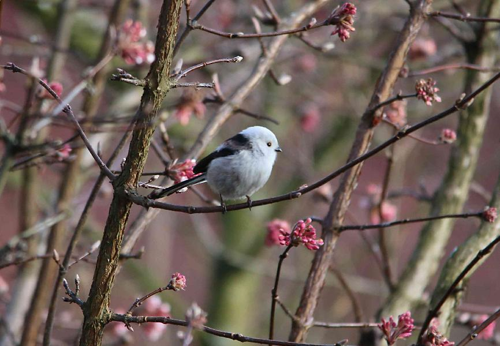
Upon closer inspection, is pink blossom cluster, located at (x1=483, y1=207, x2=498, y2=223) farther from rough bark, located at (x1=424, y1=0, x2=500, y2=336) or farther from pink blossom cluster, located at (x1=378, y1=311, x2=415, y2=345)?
pink blossom cluster, located at (x1=378, y1=311, x2=415, y2=345)

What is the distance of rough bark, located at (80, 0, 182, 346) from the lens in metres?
1.33

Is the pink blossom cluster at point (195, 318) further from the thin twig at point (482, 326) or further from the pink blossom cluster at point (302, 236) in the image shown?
the thin twig at point (482, 326)

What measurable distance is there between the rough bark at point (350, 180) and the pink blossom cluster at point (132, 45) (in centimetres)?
72

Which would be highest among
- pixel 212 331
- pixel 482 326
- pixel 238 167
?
pixel 238 167

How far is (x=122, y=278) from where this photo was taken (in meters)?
5.54

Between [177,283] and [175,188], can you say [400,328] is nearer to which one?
[177,283]

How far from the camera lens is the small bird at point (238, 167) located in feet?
6.82

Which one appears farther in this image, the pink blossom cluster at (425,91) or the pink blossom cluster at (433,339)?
the pink blossom cluster at (425,91)

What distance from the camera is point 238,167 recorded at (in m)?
2.08

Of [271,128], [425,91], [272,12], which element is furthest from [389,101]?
[271,128]

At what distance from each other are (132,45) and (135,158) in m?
0.79

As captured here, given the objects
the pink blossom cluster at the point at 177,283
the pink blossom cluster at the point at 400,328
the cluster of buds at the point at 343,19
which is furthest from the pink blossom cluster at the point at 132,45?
the pink blossom cluster at the point at 400,328

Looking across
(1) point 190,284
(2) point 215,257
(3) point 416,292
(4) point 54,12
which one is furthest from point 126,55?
(1) point 190,284

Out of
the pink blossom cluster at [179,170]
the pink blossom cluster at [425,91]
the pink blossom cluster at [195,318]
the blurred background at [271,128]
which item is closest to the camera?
the pink blossom cluster at [195,318]
